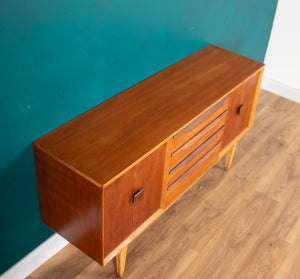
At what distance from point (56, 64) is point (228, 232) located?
4.09ft

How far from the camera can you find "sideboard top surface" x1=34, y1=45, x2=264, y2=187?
159 centimetres

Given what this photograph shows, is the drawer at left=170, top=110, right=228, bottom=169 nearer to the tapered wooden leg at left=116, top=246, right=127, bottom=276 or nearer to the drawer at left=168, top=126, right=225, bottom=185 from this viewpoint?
the drawer at left=168, top=126, right=225, bottom=185

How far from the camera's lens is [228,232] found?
222cm

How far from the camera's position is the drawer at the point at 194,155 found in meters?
1.93

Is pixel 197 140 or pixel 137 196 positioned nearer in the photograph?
pixel 137 196

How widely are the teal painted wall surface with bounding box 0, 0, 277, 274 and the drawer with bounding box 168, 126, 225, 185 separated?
1.46 ft

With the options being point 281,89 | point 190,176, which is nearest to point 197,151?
point 190,176

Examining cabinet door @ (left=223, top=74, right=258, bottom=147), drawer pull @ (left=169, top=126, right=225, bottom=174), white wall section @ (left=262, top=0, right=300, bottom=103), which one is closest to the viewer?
drawer pull @ (left=169, top=126, right=225, bottom=174)

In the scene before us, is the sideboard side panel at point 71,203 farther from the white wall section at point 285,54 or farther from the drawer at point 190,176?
the white wall section at point 285,54

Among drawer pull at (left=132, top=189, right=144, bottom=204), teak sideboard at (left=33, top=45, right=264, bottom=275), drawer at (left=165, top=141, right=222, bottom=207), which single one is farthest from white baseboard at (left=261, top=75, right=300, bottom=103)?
drawer pull at (left=132, top=189, right=144, bottom=204)

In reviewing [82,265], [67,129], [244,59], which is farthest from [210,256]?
[244,59]

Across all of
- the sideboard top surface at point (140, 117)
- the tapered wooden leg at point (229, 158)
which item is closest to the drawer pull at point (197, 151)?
the sideboard top surface at point (140, 117)

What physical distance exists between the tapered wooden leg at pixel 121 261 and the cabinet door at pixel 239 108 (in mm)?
849

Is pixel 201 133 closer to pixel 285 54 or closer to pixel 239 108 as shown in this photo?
pixel 239 108
